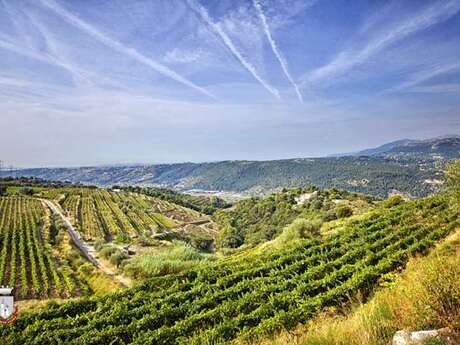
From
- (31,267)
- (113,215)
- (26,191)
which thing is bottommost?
(113,215)

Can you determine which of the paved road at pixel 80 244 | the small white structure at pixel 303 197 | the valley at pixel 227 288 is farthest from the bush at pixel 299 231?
the small white structure at pixel 303 197

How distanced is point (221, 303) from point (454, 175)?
A: 1599 centimetres

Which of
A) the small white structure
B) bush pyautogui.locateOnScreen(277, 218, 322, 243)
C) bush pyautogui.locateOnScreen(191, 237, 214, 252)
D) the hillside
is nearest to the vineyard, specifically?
the hillside

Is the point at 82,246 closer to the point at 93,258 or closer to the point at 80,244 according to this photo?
the point at 80,244

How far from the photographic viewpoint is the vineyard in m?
11.3

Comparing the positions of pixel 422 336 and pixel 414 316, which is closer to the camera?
pixel 422 336

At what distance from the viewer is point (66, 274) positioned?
29.3 m

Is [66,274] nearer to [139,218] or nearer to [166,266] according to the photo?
[166,266]

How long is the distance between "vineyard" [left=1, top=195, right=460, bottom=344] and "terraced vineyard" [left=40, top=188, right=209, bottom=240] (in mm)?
49421

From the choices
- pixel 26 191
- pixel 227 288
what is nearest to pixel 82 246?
pixel 227 288

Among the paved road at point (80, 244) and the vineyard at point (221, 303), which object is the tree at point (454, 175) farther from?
the paved road at point (80, 244)

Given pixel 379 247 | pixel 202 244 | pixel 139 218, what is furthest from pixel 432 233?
pixel 139 218

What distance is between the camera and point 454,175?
18062 millimetres

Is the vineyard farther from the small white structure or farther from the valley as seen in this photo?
the small white structure
